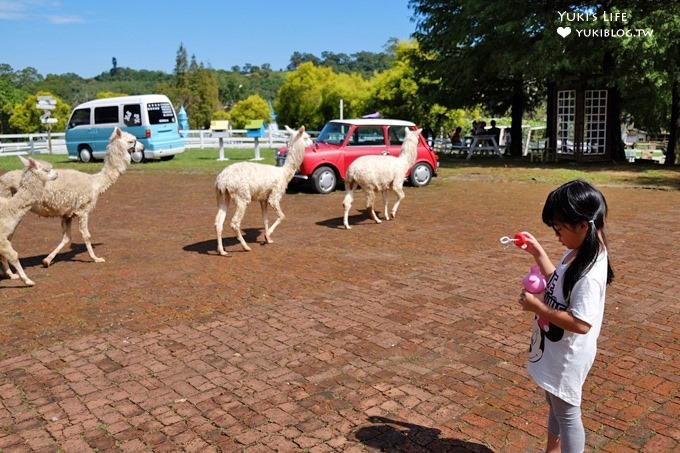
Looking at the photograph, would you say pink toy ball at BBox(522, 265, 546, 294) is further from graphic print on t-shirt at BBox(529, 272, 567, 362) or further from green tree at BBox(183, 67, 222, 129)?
green tree at BBox(183, 67, 222, 129)

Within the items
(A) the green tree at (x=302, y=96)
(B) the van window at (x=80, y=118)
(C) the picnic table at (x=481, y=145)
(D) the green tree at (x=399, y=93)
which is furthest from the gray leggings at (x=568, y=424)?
(A) the green tree at (x=302, y=96)

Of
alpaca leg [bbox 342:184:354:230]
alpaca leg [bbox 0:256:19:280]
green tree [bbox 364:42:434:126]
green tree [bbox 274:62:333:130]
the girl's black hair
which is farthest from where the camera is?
green tree [bbox 274:62:333:130]

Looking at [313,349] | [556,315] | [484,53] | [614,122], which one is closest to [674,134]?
[614,122]

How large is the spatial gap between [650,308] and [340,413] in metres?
3.94

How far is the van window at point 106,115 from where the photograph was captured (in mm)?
26312

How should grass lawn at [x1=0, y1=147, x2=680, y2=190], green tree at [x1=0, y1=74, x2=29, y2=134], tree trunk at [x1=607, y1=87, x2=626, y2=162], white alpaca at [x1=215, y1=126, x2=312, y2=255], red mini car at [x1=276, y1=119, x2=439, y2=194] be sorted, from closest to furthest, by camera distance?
white alpaca at [x1=215, y1=126, x2=312, y2=255] → red mini car at [x1=276, y1=119, x2=439, y2=194] → grass lawn at [x1=0, y1=147, x2=680, y2=190] → tree trunk at [x1=607, y1=87, x2=626, y2=162] → green tree at [x1=0, y1=74, x2=29, y2=134]

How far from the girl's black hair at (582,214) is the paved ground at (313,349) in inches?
57.5

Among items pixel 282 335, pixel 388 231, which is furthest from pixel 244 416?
pixel 388 231

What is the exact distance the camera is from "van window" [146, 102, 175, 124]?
2588cm

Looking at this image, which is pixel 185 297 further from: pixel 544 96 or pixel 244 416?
pixel 544 96

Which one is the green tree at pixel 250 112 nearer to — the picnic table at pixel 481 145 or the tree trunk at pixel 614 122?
the picnic table at pixel 481 145

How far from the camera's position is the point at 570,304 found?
9.74ft

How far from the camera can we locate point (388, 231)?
36.2 feet

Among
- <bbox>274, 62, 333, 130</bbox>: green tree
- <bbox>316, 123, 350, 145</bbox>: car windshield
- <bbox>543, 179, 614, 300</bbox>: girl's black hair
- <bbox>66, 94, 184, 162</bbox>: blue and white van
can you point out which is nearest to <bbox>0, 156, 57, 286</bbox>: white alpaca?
<bbox>543, 179, 614, 300</bbox>: girl's black hair
